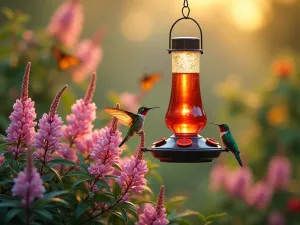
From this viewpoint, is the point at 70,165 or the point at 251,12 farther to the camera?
the point at 251,12

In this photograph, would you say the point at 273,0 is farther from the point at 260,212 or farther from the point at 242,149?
the point at 260,212

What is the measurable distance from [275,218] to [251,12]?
992 centimetres

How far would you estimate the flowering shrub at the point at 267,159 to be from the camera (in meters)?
9.70

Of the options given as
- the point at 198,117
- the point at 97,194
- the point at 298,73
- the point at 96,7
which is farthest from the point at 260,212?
the point at 96,7

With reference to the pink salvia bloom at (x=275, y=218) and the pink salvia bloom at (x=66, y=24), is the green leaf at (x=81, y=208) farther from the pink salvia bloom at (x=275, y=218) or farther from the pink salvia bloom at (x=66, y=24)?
the pink salvia bloom at (x=275, y=218)

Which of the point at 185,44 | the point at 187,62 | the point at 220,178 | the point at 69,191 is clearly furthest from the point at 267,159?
the point at 69,191

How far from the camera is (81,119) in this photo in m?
4.60

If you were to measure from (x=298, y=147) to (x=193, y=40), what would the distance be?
6.82m

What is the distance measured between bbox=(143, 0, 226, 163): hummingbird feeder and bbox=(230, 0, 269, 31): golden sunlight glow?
43.4 feet

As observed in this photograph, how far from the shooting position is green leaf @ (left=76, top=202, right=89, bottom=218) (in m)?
3.90

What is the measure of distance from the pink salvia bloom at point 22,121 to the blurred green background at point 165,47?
51.2 feet

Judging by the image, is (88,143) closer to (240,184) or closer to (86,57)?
(86,57)

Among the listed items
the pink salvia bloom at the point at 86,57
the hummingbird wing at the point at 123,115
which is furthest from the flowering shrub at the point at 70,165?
the pink salvia bloom at the point at 86,57

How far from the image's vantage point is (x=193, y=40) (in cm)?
487
